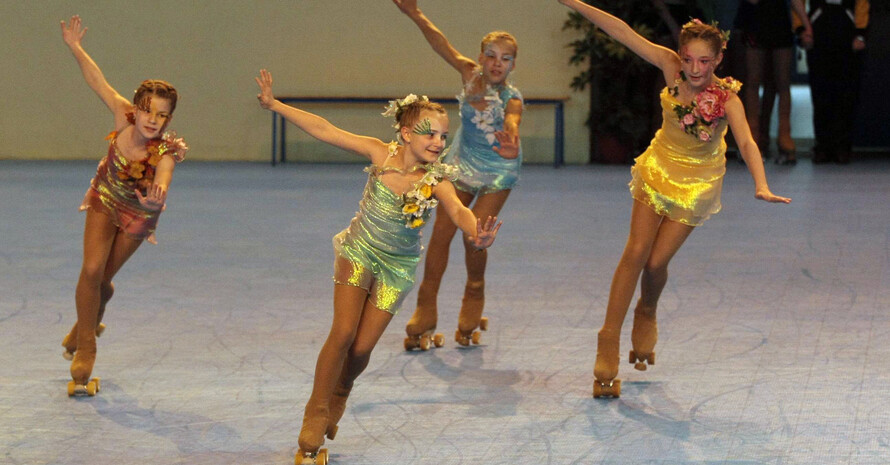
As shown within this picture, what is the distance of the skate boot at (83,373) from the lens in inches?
169

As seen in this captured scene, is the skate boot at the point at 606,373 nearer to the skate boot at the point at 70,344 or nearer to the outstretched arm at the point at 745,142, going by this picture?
the outstretched arm at the point at 745,142

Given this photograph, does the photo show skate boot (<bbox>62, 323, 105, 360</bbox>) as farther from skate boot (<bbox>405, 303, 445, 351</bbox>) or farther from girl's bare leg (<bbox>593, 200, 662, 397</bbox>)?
girl's bare leg (<bbox>593, 200, 662, 397</bbox>)

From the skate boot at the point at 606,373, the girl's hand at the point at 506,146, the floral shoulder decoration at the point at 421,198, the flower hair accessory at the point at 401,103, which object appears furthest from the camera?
the girl's hand at the point at 506,146

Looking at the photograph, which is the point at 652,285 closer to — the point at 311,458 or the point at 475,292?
the point at 475,292

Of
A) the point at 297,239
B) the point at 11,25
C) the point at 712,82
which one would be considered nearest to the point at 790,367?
the point at 712,82

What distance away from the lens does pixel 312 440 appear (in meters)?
3.56

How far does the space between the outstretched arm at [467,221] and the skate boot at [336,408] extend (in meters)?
0.68

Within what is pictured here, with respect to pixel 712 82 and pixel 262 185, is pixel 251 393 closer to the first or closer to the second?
pixel 712 82

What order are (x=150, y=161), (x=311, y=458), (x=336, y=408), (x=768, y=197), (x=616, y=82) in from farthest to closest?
(x=616, y=82)
(x=150, y=161)
(x=768, y=197)
(x=336, y=408)
(x=311, y=458)

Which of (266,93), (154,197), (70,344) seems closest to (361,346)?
(266,93)

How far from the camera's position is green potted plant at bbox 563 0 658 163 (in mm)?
12328

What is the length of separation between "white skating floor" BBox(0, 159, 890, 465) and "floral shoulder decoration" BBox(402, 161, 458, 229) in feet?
2.38

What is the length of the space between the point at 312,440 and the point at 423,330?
1628mm

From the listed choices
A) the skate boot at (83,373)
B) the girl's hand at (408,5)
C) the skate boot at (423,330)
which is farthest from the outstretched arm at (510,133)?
the skate boot at (83,373)
